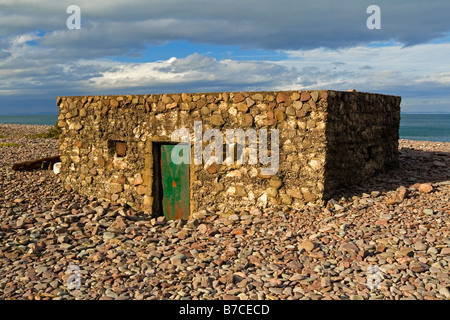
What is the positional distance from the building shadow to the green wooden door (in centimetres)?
321

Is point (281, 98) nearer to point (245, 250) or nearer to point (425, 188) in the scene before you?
point (245, 250)

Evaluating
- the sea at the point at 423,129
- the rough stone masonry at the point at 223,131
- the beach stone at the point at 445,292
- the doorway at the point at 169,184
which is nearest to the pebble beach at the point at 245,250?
the beach stone at the point at 445,292

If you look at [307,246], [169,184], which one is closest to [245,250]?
[307,246]

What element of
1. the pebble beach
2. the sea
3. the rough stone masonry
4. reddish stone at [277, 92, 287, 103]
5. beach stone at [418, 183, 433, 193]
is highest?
reddish stone at [277, 92, 287, 103]

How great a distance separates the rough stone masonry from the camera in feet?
26.8

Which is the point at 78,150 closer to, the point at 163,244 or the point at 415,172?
the point at 163,244

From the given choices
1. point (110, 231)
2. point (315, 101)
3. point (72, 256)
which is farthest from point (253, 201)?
point (72, 256)

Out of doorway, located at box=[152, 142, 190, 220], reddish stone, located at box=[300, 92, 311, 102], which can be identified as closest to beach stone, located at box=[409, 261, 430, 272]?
reddish stone, located at box=[300, 92, 311, 102]

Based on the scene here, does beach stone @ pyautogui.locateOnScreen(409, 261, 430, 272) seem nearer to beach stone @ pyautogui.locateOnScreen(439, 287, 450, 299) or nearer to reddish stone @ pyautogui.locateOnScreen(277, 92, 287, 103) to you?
beach stone @ pyautogui.locateOnScreen(439, 287, 450, 299)

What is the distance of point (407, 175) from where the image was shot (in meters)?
10.4

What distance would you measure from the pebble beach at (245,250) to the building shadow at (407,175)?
2.0 inches

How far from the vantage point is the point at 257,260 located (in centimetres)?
626

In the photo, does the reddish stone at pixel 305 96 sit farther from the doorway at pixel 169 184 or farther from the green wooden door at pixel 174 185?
the green wooden door at pixel 174 185
